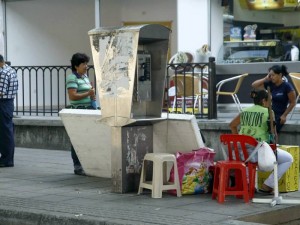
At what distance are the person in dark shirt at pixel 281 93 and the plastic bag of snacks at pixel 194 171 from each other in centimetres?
225

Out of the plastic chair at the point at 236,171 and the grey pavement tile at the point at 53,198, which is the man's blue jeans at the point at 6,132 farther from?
the plastic chair at the point at 236,171

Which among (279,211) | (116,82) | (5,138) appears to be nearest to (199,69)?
(5,138)

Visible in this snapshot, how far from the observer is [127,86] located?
9.16 m

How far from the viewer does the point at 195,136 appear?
9.39 m

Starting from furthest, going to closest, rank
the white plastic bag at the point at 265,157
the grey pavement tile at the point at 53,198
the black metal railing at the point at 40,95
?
the black metal railing at the point at 40,95 < the grey pavement tile at the point at 53,198 < the white plastic bag at the point at 265,157

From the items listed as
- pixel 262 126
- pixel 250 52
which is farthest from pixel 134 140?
pixel 250 52

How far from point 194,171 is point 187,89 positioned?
454 centimetres

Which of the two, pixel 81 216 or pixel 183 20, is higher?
pixel 183 20

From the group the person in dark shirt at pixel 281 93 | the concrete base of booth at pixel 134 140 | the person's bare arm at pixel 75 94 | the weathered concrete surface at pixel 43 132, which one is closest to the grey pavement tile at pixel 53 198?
the concrete base of booth at pixel 134 140

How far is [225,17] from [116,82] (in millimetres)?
6961

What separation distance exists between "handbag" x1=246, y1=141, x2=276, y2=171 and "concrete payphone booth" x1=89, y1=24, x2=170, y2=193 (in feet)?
4.82

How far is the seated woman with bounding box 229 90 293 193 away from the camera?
9.01 meters

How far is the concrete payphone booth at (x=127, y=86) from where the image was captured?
916cm

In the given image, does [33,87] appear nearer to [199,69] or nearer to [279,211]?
[199,69]
